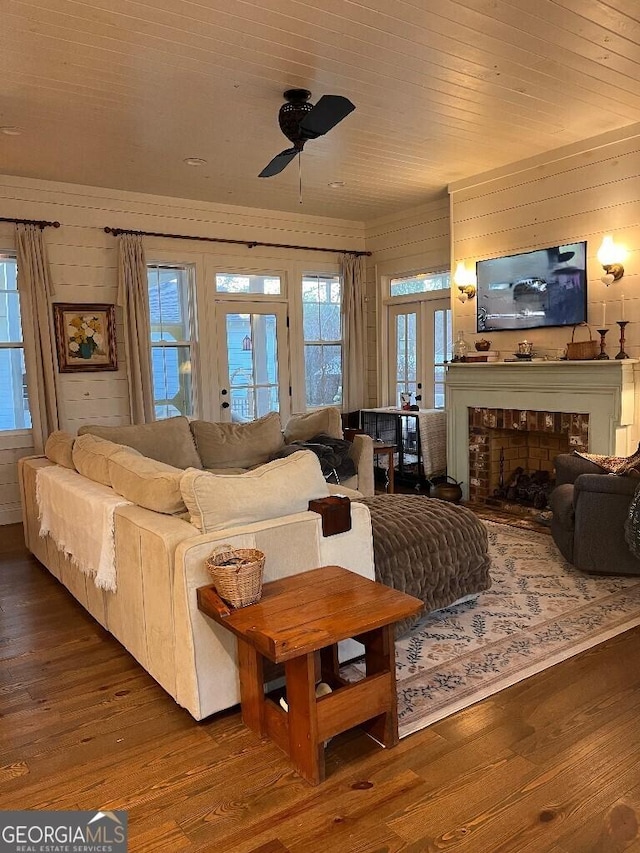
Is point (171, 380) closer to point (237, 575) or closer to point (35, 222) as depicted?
point (35, 222)

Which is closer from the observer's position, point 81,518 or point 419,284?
point 81,518

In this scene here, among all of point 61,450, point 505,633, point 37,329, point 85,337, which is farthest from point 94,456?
point 85,337

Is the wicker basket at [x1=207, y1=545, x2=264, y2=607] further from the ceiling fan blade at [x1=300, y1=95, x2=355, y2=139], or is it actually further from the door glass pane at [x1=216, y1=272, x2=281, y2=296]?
the door glass pane at [x1=216, y1=272, x2=281, y2=296]

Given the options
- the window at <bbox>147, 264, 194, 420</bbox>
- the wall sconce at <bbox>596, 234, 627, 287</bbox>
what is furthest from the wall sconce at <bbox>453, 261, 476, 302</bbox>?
the window at <bbox>147, 264, 194, 420</bbox>

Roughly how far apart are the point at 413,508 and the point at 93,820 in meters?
2.09

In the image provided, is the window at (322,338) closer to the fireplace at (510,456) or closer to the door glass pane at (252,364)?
the door glass pane at (252,364)

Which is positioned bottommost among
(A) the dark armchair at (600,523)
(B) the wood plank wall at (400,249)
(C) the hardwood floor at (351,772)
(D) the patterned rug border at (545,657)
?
(C) the hardwood floor at (351,772)

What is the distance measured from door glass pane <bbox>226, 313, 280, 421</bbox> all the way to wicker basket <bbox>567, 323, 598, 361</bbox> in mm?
3222

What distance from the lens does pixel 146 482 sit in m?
2.74

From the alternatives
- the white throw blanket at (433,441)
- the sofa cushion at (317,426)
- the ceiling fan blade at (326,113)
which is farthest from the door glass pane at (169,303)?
the ceiling fan blade at (326,113)

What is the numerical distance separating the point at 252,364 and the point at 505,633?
4.46 m

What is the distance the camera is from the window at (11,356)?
18.1 ft

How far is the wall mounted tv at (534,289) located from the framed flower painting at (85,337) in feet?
11.1

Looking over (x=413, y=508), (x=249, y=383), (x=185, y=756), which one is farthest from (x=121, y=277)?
(x=185, y=756)
